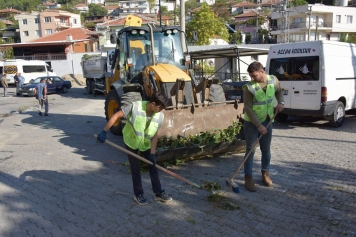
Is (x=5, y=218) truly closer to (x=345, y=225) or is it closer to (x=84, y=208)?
(x=84, y=208)

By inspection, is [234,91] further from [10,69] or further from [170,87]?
[10,69]

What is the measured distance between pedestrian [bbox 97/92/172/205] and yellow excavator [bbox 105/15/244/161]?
1050mm

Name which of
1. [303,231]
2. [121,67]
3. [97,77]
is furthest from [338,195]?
[97,77]

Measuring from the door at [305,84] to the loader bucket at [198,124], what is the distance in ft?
11.7

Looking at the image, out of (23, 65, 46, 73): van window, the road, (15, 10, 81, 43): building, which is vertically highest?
(15, 10, 81, 43): building

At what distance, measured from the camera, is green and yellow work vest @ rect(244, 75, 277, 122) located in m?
4.91

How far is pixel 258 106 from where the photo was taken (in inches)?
194

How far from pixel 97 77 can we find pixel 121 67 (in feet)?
40.9

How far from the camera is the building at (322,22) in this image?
171 feet

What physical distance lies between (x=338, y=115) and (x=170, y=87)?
221 inches

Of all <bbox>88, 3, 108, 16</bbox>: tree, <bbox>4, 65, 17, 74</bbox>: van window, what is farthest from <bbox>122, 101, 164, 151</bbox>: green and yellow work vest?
<bbox>88, 3, 108, 16</bbox>: tree

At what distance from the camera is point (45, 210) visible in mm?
4660

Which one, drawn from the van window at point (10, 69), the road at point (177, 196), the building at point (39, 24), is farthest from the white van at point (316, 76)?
the building at point (39, 24)

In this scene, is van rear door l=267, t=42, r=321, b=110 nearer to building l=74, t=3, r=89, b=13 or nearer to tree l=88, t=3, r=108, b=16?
tree l=88, t=3, r=108, b=16
